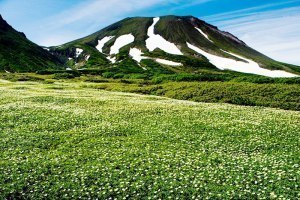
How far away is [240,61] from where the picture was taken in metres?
199

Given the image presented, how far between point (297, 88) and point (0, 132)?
149 feet

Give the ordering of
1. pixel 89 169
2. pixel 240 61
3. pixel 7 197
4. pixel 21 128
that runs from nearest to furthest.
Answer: pixel 7 197 → pixel 89 169 → pixel 21 128 → pixel 240 61

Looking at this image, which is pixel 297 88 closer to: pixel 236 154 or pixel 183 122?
pixel 183 122

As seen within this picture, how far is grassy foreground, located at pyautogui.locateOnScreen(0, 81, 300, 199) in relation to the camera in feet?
56.1

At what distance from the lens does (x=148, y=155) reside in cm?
2219

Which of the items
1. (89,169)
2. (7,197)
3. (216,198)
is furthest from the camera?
(89,169)

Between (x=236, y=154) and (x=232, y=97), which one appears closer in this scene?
(x=236, y=154)

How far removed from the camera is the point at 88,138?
27.4m

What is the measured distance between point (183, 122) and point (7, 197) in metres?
19.0

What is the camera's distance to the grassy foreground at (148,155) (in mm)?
17094

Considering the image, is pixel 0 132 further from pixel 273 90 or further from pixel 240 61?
pixel 240 61

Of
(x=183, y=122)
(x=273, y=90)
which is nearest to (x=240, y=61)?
(x=273, y=90)

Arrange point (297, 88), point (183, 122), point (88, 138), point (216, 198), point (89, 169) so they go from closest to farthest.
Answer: point (216, 198) < point (89, 169) < point (88, 138) < point (183, 122) < point (297, 88)

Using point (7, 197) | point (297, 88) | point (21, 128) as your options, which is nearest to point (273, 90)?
point (297, 88)
